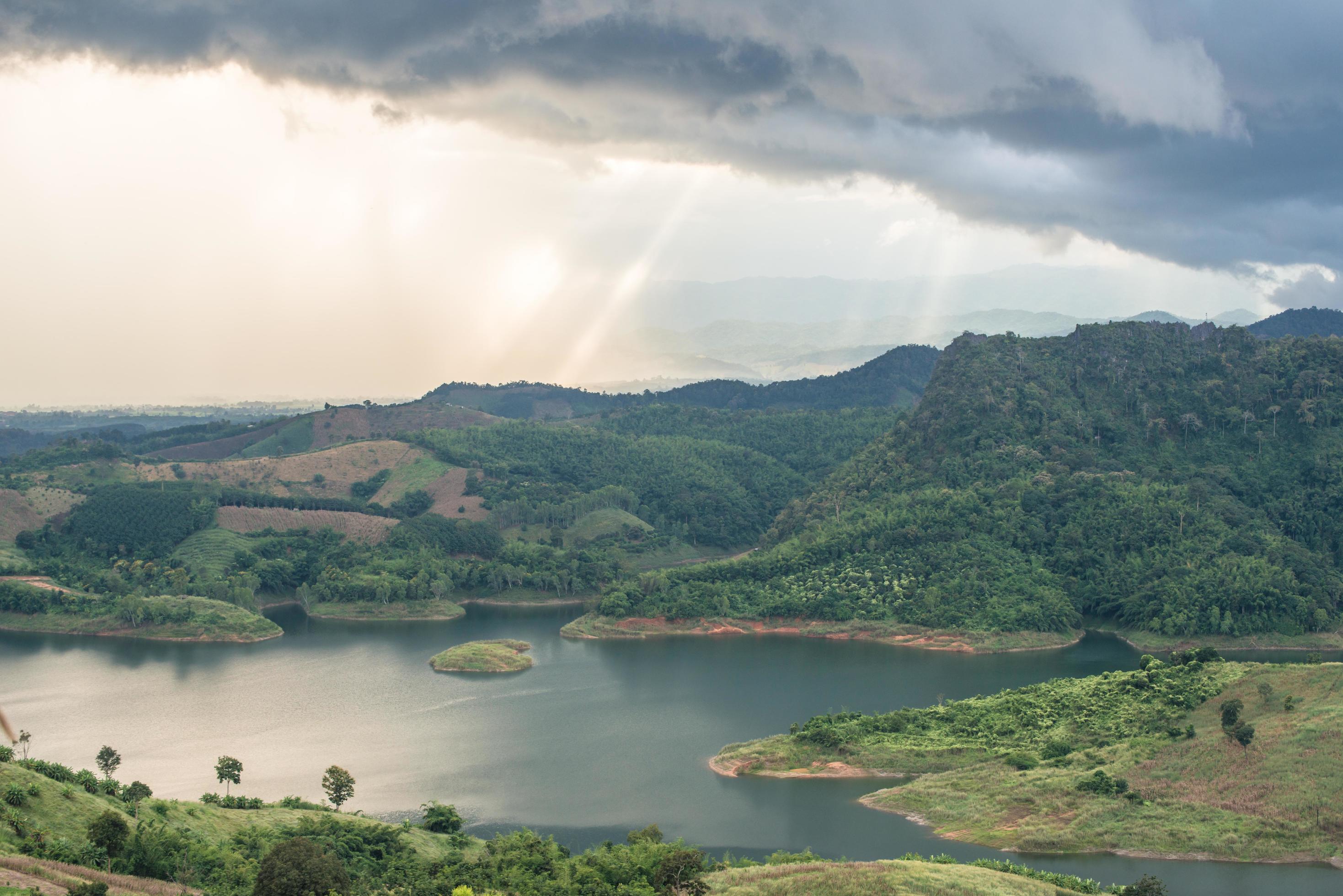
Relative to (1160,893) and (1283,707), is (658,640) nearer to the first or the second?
(1283,707)

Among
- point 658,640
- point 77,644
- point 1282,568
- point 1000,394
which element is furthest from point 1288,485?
point 77,644

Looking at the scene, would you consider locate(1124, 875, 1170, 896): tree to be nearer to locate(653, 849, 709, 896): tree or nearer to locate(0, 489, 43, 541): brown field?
locate(653, 849, 709, 896): tree

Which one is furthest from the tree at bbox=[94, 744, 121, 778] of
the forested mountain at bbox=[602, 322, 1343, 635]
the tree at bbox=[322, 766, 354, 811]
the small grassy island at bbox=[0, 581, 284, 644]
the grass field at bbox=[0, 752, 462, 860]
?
the forested mountain at bbox=[602, 322, 1343, 635]

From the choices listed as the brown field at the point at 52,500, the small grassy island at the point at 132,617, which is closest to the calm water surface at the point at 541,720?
the small grassy island at the point at 132,617

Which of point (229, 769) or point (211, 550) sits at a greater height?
point (211, 550)

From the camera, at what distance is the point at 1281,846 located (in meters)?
42.5

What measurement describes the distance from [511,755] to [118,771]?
18.5m

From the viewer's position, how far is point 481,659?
81938mm

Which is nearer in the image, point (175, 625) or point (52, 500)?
point (175, 625)

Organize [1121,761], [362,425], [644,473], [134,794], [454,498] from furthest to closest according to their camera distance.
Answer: [362,425] < [644,473] < [454,498] < [1121,761] < [134,794]

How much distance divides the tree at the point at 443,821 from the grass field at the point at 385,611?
61885 millimetres

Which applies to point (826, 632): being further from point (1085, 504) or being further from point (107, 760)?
point (107, 760)

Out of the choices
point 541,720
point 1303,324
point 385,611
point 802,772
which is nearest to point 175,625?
point 385,611

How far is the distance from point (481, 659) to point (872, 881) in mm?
51733
